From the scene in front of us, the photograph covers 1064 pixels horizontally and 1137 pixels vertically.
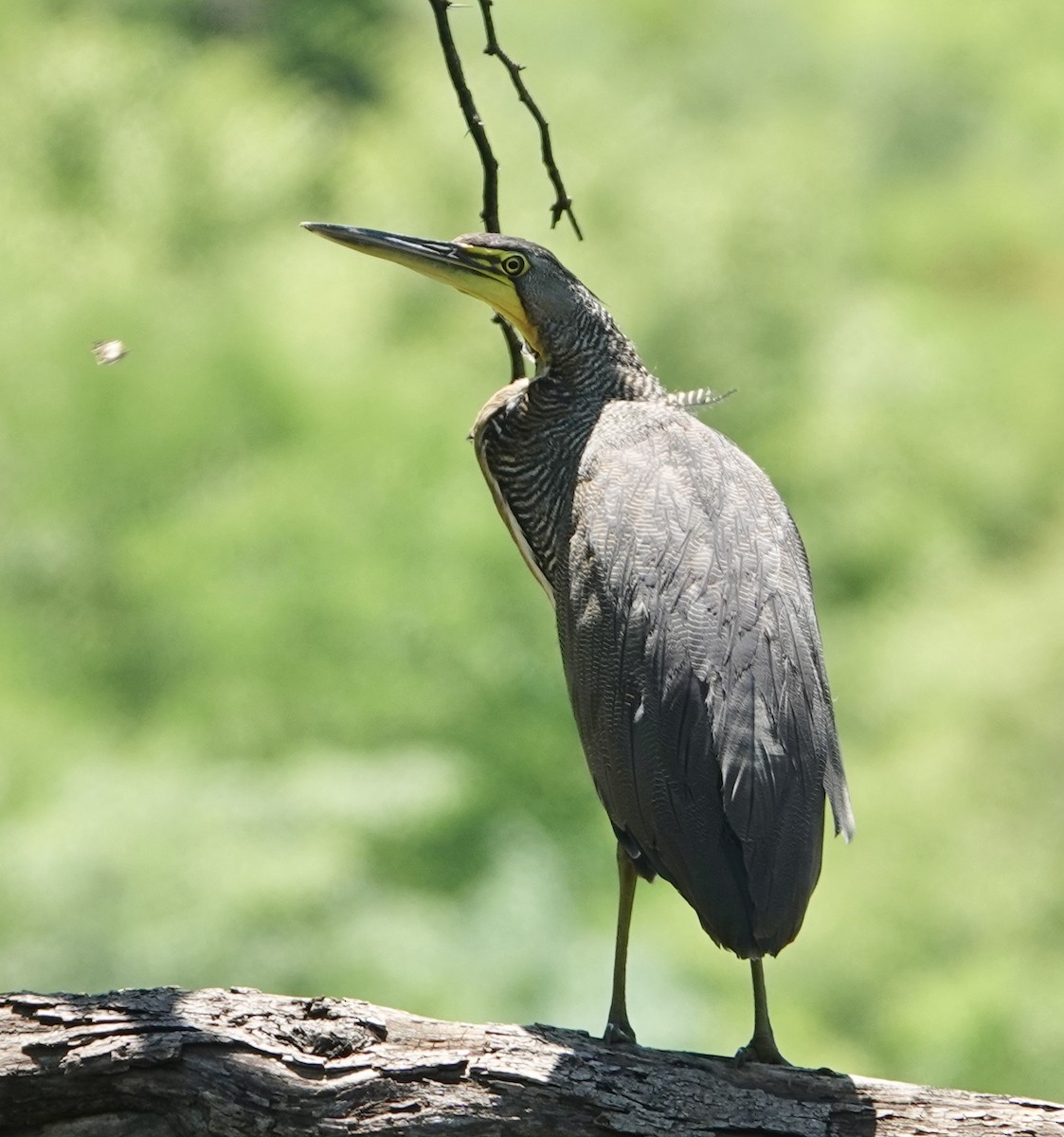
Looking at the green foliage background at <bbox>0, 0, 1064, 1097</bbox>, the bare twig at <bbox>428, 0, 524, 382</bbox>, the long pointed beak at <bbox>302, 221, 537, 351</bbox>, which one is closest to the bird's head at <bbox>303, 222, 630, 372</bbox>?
the long pointed beak at <bbox>302, 221, 537, 351</bbox>

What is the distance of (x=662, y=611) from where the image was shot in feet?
10.9

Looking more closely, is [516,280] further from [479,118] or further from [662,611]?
[662,611]

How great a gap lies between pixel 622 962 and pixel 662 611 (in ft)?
2.54

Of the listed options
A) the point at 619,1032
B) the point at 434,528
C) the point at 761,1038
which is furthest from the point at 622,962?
the point at 434,528

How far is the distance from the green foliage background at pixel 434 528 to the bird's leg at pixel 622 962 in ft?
10.9

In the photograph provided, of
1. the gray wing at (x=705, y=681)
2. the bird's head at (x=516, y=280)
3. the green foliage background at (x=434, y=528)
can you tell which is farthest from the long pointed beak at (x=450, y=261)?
the green foliage background at (x=434, y=528)

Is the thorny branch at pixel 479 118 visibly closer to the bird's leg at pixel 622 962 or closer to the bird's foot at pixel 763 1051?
the bird's leg at pixel 622 962

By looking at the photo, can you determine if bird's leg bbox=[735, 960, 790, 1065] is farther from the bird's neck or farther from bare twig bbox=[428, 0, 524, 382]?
bare twig bbox=[428, 0, 524, 382]

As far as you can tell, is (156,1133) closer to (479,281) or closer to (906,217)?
(479,281)

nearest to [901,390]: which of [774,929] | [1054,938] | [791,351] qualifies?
[791,351]

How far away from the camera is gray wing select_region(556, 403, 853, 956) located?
3.10 meters

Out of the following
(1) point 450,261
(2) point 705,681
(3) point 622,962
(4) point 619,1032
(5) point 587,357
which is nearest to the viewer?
(2) point 705,681

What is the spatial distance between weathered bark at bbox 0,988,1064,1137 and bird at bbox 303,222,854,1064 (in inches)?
11.3

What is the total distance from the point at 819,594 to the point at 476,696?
291cm
